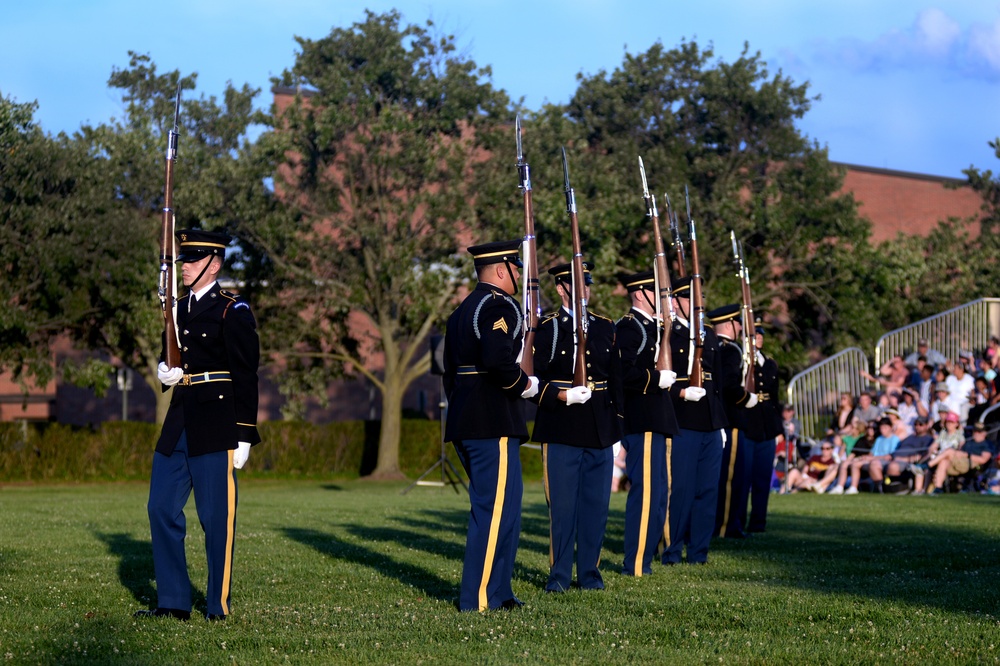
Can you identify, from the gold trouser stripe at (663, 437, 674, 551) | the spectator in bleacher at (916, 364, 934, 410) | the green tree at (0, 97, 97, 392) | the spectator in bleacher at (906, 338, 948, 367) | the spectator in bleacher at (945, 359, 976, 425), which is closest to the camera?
the gold trouser stripe at (663, 437, 674, 551)

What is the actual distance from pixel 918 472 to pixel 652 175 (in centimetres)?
1649

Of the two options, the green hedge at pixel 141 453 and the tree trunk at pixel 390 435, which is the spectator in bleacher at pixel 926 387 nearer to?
the green hedge at pixel 141 453

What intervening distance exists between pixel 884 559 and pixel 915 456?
11.5m

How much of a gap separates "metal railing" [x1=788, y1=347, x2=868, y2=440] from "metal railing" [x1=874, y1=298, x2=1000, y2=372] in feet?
1.86

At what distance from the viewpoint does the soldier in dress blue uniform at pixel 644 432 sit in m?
10.1

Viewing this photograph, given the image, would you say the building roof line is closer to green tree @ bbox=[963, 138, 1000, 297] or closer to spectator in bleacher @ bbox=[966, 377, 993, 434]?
green tree @ bbox=[963, 138, 1000, 297]

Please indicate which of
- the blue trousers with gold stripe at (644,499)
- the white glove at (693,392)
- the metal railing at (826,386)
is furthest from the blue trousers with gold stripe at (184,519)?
the metal railing at (826,386)

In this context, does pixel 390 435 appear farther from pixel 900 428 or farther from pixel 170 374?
pixel 170 374

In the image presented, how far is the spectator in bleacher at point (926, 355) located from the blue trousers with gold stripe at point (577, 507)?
18.1 m

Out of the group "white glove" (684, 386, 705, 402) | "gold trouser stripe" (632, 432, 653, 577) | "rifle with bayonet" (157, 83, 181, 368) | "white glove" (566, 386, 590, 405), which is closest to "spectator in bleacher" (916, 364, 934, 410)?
"white glove" (684, 386, 705, 402)

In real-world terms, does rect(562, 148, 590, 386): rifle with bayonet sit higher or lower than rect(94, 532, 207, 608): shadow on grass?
higher

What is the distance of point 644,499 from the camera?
33.0 ft

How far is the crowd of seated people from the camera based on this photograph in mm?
21250

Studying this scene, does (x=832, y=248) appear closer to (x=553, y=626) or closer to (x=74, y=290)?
(x=74, y=290)
